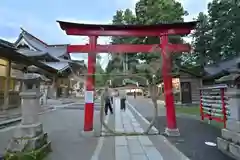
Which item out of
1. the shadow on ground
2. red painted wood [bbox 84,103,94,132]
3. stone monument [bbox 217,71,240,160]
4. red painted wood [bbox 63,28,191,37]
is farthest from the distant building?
stone monument [bbox 217,71,240,160]

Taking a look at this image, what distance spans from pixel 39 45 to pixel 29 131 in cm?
2930

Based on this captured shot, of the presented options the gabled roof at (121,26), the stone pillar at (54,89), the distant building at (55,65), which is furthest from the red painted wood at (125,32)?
the stone pillar at (54,89)

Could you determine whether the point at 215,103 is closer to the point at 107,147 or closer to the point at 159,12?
the point at 107,147

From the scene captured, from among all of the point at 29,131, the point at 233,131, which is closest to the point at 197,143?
the point at 233,131

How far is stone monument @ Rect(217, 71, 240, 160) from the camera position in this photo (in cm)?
491

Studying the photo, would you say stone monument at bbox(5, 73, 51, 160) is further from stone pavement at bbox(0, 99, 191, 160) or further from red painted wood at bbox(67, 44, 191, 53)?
red painted wood at bbox(67, 44, 191, 53)

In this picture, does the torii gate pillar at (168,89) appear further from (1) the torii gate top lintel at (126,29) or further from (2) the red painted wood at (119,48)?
(1) the torii gate top lintel at (126,29)

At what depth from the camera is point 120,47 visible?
795cm

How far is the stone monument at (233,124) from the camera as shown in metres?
4.91

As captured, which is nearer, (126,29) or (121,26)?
(121,26)

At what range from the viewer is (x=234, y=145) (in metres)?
4.92

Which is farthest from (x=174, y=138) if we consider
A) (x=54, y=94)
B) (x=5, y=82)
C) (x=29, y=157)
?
(x=54, y=94)

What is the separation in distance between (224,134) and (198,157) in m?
1.04

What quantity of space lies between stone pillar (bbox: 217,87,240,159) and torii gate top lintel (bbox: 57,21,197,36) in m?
3.31
